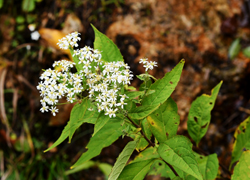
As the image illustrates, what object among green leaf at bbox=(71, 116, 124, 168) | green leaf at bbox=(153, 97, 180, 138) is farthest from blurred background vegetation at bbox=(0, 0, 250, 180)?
green leaf at bbox=(153, 97, 180, 138)

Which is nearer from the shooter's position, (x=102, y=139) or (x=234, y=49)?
(x=102, y=139)

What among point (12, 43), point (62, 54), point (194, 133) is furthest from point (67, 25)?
point (194, 133)

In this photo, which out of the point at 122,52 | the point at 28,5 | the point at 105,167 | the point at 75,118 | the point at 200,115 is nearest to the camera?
the point at 75,118

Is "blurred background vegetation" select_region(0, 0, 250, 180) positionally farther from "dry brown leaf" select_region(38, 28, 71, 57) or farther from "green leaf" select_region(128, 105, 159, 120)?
"green leaf" select_region(128, 105, 159, 120)

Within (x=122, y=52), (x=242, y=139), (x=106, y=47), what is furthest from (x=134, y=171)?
(x=122, y=52)

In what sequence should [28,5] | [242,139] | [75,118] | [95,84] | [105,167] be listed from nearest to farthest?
[75,118], [95,84], [242,139], [105,167], [28,5]

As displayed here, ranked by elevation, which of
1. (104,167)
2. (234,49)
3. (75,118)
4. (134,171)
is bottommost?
(104,167)

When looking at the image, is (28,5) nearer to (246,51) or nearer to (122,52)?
(122,52)
